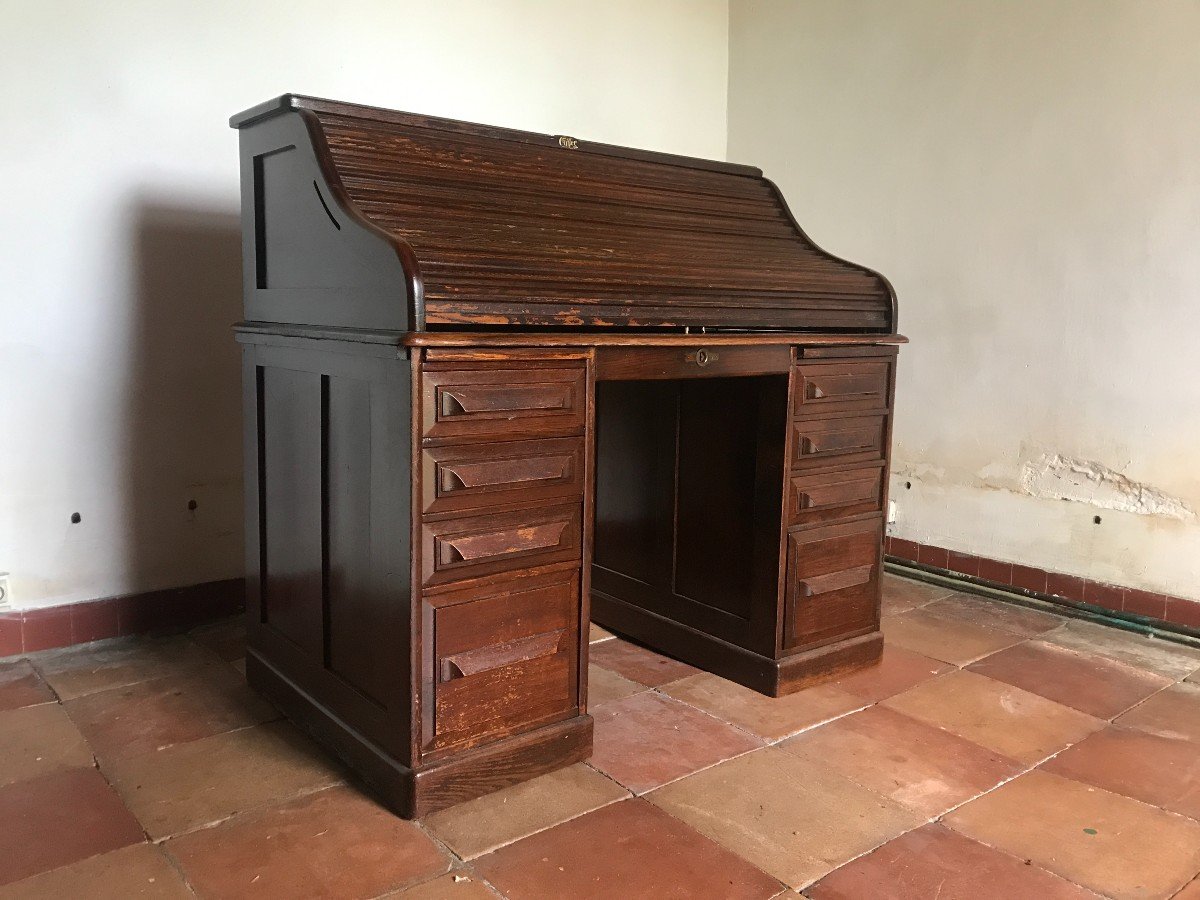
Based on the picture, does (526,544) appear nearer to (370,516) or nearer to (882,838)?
(370,516)

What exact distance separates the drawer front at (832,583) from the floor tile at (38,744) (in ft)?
6.18

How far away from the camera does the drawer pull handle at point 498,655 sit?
7.16 ft

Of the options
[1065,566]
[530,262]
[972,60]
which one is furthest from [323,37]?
[1065,566]

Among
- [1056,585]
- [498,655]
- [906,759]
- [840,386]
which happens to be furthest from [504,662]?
[1056,585]

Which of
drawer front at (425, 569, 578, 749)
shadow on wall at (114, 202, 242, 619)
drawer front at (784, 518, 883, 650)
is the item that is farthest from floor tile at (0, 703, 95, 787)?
drawer front at (784, 518, 883, 650)

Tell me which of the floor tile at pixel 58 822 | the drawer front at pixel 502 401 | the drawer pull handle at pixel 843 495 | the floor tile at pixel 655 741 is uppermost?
the drawer front at pixel 502 401

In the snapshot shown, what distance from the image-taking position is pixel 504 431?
2.17m

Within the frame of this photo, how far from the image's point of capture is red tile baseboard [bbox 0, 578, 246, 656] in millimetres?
3016

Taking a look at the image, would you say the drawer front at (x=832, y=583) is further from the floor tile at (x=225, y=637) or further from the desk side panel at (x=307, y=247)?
the floor tile at (x=225, y=637)

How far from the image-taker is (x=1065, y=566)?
3.71 m

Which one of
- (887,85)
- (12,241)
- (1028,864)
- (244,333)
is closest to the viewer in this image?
(1028,864)

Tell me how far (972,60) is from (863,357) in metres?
1.63

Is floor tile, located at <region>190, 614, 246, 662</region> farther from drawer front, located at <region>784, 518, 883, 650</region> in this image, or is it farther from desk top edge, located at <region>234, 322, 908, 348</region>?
drawer front, located at <region>784, 518, 883, 650</region>

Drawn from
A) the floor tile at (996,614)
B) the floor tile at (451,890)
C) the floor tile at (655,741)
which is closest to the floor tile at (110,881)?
the floor tile at (451,890)
